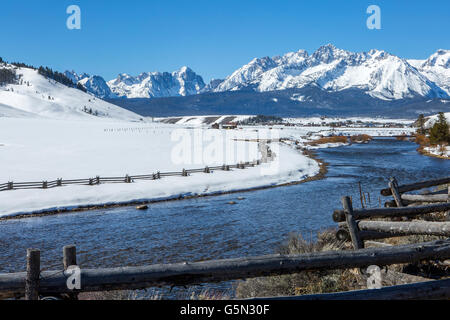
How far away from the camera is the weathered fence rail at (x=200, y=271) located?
20.0 ft

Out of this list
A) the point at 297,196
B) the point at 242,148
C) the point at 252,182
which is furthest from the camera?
the point at 242,148

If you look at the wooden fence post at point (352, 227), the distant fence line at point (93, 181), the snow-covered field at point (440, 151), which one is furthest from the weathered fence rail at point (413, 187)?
the snow-covered field at point (440, 151)

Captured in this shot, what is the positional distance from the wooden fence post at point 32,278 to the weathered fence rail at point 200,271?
0.6 inches

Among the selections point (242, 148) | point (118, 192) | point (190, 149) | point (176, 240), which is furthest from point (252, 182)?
point (242, 148)

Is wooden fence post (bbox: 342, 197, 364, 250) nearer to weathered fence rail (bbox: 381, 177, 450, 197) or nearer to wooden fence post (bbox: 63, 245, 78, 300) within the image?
weathered fence rail (bbox: 381, 177, 450, 197)

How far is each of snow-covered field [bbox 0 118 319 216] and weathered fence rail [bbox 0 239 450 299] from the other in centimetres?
2519

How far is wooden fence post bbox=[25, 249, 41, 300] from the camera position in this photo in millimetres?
5957

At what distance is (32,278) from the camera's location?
5988 mm

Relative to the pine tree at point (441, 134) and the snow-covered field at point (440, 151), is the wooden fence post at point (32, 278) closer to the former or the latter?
the snow-covered field at point (440, 151)

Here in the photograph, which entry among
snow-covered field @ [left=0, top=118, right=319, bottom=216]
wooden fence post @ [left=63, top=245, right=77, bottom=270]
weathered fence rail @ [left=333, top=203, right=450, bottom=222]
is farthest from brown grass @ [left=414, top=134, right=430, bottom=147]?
wooden fence post @ [left=63, top=245, right=77, bottom=270]

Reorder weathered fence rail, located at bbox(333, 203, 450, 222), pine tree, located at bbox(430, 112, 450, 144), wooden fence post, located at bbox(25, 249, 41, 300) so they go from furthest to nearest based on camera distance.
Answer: pine tree, located at bbox(430, 112, 450, 144)
weathered fence rail, located at bbox(333, 203, 450, 222)
wooden fence post, located at bbox(25, 249, 41, 300)

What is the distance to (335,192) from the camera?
3394 cm
